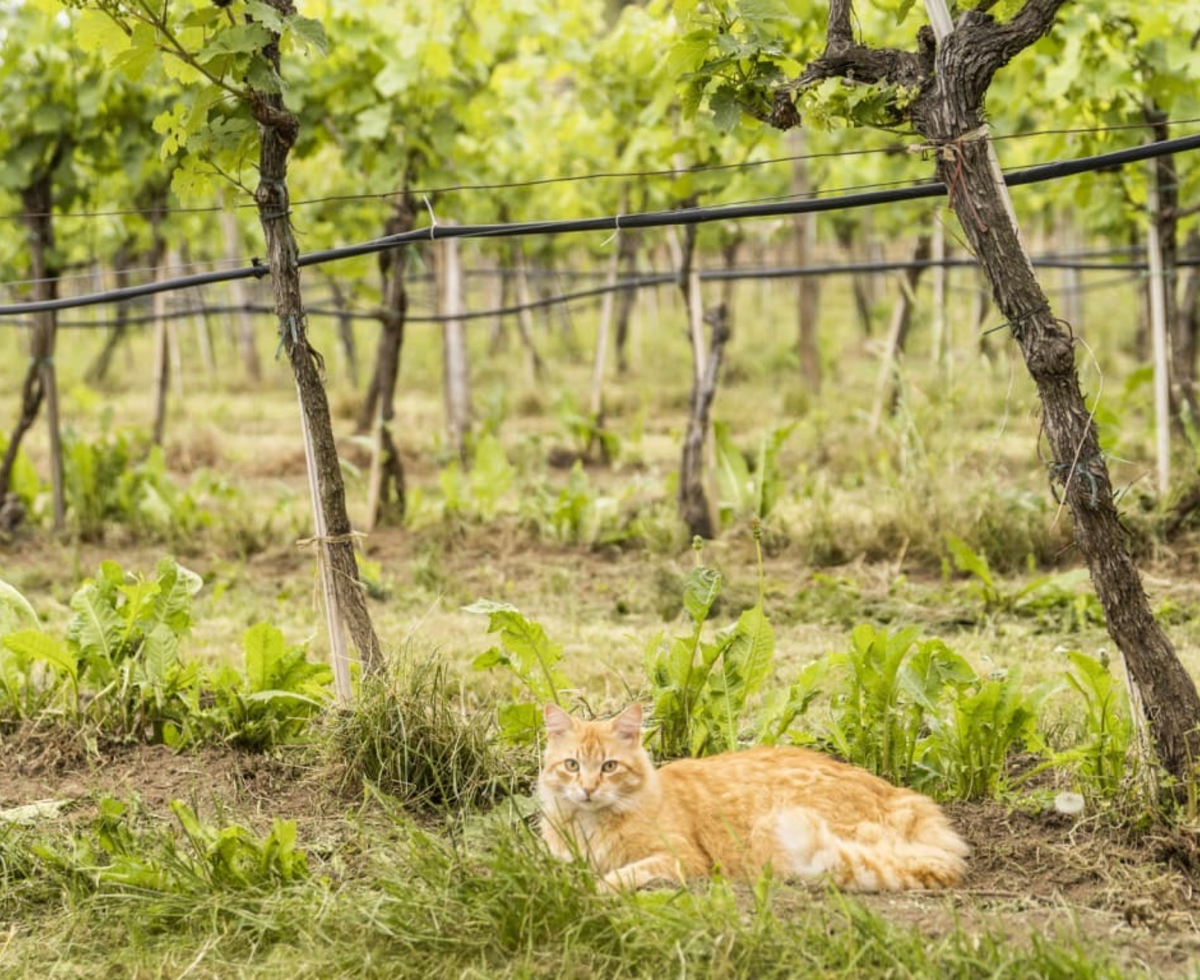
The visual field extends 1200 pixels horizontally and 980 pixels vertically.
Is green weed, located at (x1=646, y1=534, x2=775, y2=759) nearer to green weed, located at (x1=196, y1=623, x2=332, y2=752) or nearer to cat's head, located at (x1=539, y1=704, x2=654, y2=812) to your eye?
cat's head, located at (x1=539, y1=704, x2=654, y2=812)

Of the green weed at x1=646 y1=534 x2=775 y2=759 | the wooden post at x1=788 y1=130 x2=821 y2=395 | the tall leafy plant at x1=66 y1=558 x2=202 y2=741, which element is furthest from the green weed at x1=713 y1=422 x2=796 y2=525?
the wooden post at x1=788 y1=130 x2=821 y2=395

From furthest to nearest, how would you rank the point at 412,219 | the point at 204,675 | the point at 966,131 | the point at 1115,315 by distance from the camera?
the point at 1115,315 < the point at 412,219 < the point at 204,675 < the point at 966,131

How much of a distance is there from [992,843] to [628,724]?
99 cm

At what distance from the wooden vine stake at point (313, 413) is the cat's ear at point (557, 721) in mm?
754

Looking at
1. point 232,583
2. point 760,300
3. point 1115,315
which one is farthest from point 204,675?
point 760,300

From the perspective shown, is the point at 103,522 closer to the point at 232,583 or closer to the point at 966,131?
the point at 232,583

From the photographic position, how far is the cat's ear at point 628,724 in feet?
11.1

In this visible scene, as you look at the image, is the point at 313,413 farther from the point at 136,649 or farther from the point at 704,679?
the point at 704,679

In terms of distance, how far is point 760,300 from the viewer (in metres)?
26.2

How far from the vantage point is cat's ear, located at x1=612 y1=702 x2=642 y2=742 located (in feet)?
11.1

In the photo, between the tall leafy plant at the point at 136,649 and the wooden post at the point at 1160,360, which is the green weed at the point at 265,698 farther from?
the wooden post at the point at 1160,360

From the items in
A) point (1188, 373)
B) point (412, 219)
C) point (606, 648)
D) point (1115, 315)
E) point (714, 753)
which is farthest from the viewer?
point (1115, 315)

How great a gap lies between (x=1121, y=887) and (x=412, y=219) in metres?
6.23

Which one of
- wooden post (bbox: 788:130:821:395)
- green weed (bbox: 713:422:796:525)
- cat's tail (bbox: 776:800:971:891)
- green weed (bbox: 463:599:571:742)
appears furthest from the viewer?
wooden post (bbox: 788:130:821:395)
